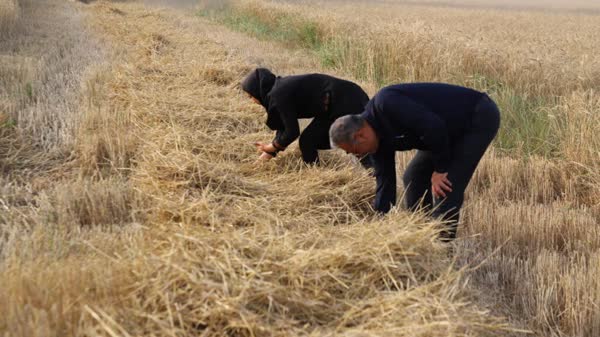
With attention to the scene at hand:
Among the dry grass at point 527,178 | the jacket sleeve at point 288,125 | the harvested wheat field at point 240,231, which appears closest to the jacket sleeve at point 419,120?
the harvested wheat field at point 240,231

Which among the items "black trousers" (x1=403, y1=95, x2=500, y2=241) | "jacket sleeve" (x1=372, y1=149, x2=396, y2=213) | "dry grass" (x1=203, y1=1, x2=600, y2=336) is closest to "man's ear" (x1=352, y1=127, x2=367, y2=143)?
"jacket sleeve" (x1=372, y1=149, x2=396, y2=213)

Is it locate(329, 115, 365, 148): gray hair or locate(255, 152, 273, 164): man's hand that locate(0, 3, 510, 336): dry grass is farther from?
locate(329, 115, 365, 148): gray hair

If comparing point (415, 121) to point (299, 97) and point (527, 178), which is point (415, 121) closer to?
point (299, 97)

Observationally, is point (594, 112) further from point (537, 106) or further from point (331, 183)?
point (331, 183)

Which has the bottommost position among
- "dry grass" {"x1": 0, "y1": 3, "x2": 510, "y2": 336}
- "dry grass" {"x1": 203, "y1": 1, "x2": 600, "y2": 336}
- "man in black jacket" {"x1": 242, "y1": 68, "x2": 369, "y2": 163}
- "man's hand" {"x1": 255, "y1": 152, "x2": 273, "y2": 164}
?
"dry grass" {"x1": 203, "y1": 1, "x2": 600, "y2": 336}

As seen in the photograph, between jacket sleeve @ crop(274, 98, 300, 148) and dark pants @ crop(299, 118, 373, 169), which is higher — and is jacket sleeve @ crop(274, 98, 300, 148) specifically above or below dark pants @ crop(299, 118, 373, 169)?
above

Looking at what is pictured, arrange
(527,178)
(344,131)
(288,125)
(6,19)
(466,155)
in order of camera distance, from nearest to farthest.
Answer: (344,131) < (466,155) < (288,125) < (527,178) < (6,19)

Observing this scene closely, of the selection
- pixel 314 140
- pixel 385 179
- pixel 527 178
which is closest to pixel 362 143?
pixel 385 179

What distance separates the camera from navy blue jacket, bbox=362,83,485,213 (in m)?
3.11

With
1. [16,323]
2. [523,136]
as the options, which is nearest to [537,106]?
[523,136]

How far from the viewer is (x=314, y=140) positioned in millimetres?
4402

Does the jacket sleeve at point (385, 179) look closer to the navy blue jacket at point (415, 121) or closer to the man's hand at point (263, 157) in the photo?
the navy blue jacket at point (415, 121)

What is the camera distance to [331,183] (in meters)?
4.09

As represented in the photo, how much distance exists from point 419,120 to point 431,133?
9cm
